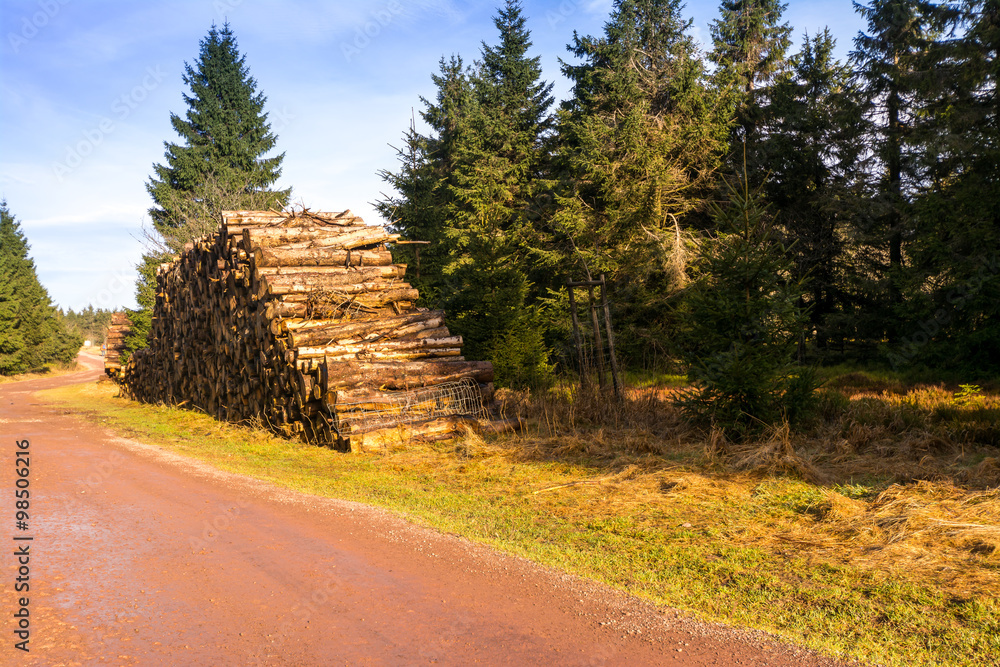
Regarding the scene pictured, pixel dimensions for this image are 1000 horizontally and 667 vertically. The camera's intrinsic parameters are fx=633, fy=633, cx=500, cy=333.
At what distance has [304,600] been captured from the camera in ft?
13.7

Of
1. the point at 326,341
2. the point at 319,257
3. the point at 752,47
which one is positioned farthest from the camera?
the point at 752,47

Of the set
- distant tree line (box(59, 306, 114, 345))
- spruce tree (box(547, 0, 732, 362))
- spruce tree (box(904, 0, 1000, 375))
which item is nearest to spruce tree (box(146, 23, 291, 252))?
spruce tree (box(547, 0, 732, 362))

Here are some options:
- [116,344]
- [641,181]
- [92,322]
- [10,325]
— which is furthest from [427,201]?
[92,322]

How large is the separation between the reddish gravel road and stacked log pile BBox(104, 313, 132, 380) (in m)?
27.5

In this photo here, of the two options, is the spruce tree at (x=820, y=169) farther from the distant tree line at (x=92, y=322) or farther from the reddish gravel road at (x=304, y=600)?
the distant tree line at (x=92, y=322)

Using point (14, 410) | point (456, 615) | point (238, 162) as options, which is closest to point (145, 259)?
point (238, 162)

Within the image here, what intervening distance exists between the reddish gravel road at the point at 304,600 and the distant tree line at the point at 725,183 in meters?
10.9

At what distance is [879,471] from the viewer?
7895 millimetres

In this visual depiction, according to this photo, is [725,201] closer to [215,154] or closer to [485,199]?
[485,199]

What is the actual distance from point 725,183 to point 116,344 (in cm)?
3050

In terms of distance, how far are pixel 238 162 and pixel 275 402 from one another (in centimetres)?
3147

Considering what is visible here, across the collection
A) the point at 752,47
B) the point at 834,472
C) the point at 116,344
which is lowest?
the point at 834,472

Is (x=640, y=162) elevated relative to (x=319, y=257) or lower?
elevated

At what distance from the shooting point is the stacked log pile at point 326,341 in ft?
36.4
